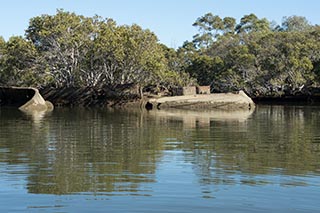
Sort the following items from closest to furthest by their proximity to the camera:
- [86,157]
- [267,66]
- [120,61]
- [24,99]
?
[86,157] < [24,99] < [120,61] < [267,66]

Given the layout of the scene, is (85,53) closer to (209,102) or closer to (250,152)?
(209,102)

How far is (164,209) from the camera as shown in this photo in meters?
8.18

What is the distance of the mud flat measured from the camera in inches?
1617

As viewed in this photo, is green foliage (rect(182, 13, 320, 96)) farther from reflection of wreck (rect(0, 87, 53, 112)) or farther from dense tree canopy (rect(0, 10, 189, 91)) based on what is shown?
reflection of wreck (rect(0, 87, 53, 112))

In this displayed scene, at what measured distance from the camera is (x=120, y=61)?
159ft

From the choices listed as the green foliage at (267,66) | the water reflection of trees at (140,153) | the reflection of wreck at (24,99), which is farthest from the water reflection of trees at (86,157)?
the green foliage at (267,66)

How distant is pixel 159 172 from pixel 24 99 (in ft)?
109

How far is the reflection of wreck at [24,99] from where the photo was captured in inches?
1564

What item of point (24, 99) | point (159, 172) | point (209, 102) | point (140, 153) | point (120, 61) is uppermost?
point (120, 61)

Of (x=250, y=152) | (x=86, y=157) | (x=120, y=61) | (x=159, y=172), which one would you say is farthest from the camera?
(x=120, y=61)

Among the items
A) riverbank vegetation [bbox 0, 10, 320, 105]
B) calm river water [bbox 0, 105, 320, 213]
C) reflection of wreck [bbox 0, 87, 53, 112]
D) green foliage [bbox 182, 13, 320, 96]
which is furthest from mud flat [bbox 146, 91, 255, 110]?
calm river water [bbox 0, 105, 320, 213]

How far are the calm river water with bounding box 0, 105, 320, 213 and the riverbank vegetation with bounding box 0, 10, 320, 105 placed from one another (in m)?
28.3

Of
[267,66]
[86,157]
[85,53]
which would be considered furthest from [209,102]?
[86,157]

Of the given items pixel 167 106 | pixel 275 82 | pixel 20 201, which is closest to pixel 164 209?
pixel 20 201
